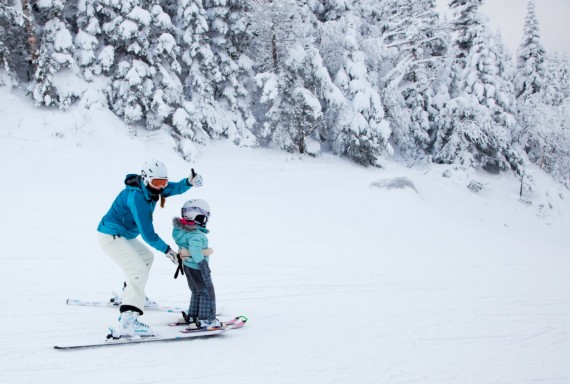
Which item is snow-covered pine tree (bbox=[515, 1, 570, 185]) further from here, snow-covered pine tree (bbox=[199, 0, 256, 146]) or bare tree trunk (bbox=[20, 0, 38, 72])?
bare tree trunk (bbox=[20, 0, 38, 72])

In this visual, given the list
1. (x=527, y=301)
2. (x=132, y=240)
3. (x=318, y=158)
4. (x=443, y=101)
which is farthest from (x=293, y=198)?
(x=443, y=101)

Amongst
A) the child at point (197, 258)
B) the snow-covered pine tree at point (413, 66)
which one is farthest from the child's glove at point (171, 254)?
the snow-covered pine tree at point (413, 66)

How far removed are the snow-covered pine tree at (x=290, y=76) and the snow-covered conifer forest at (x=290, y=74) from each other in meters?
0.06

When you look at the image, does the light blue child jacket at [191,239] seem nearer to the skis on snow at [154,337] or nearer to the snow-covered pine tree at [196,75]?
the skis on snow at [154,337]

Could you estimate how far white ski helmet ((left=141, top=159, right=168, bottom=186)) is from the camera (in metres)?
4.43

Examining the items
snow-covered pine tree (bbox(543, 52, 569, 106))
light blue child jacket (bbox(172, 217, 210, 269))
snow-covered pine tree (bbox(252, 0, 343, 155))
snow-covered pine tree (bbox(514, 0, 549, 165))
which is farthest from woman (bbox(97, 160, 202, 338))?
snow-covered pine tree (bbox(543, 52, 569, 106))

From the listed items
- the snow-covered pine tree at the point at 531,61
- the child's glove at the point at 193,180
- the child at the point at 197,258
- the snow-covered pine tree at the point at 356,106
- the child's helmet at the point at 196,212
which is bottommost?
the child at the point at 197,258

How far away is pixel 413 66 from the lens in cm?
2761

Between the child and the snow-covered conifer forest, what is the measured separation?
12265 millimetres

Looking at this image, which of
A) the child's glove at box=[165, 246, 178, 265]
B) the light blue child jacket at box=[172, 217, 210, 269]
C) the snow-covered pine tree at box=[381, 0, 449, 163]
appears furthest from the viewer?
the snow-covered pine tree at box=[381, 0, 449, 163]

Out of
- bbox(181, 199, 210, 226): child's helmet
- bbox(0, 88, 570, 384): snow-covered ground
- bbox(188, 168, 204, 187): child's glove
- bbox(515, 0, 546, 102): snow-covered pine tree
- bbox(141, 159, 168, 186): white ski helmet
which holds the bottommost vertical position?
bbox(0, 88, 570, 384): snow-covered ground

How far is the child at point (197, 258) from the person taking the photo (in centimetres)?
488

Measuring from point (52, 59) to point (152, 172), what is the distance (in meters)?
A: 13.9

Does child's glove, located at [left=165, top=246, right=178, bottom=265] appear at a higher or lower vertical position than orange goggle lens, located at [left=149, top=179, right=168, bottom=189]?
lower
